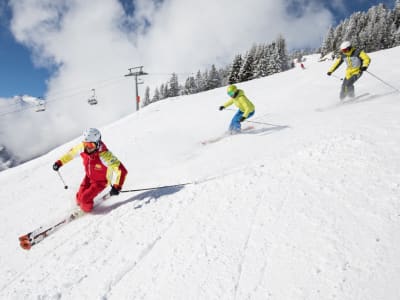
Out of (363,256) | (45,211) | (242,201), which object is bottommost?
(45,211)

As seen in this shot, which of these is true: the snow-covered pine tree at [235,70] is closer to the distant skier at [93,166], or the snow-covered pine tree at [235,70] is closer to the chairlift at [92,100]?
the chairlift at [92,100]

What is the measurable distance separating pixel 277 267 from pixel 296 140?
473 cm

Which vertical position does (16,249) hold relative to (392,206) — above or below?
below

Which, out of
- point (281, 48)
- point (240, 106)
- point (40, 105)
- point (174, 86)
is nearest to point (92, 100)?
point (40, 105)

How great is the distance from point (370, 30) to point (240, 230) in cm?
8072

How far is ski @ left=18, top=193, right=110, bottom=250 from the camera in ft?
14.3

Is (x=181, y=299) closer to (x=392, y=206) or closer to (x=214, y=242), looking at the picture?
(x=214, y=242)

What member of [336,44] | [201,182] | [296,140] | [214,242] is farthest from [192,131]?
[336,44]

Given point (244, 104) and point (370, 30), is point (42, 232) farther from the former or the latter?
point (370, 30)

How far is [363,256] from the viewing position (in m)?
2.73

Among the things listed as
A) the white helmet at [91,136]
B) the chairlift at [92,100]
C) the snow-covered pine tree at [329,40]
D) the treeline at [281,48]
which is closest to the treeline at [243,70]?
the treeline at [281,48]

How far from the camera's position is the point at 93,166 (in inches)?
226

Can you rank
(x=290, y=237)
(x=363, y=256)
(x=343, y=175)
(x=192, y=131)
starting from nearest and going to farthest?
(x=363, y=256), (x=290, y=237), (x=343, y=175), (x=192, y=131)

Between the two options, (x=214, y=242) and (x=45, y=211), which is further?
(x=45, y=211)
